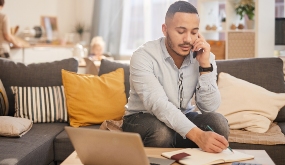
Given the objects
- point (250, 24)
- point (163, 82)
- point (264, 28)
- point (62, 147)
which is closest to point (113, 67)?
point (62, 147)

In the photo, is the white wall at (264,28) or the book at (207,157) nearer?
the book at (207,157)

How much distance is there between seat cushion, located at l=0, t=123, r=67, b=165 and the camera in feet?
7.76

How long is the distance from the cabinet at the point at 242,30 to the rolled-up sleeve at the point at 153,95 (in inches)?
101

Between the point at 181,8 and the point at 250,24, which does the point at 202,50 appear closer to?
the point at 181,8

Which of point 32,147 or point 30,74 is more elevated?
point 30,74

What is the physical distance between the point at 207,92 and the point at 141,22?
15.5ft

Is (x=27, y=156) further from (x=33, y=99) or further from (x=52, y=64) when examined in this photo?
(x=52, y=64)

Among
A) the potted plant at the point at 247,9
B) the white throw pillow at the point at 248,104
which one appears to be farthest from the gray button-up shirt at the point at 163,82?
the potted plant at the point at 247,9

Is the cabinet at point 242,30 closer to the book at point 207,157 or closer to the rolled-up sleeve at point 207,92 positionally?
the rolled-up sleeve at point 207,92

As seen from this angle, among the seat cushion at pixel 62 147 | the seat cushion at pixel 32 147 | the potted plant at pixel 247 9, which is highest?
the potted plant at pixel 247 9

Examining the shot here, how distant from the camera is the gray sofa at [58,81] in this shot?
8.65ft

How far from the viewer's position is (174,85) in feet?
8.30

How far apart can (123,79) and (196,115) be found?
0.89m

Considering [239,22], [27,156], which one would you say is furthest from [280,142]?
[239,22]
